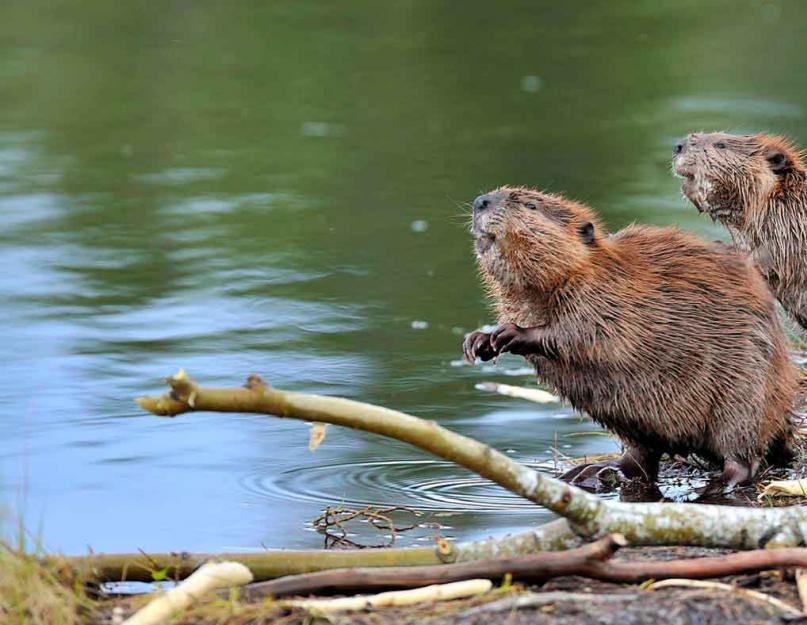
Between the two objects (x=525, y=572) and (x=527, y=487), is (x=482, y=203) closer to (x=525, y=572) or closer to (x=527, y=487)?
(x=527, y=487)

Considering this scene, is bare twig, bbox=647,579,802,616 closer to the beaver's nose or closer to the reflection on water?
the reflection on water

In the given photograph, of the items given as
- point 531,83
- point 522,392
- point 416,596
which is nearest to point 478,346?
point 416,596

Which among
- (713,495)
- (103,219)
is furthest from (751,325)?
(103,219)

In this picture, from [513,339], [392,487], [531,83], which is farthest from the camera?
[531,83]

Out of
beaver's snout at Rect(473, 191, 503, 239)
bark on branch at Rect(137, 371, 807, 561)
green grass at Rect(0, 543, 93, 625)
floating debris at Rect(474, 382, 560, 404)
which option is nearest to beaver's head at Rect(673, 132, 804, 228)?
beaver's snout at Rect(473, 191, 503, 239)

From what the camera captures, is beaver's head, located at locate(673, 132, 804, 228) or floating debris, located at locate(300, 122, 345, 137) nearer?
beaver's head, located at locate(673, 132, 804, 228)

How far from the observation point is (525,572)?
3109 millimetres

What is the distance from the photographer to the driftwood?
3.11 meters

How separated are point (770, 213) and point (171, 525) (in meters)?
1.96

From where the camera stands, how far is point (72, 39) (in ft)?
44.1

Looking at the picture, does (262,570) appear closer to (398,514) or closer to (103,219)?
(398,514)

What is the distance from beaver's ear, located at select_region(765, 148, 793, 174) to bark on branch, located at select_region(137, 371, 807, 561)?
1677 mm

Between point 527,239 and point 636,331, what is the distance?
1.25ft

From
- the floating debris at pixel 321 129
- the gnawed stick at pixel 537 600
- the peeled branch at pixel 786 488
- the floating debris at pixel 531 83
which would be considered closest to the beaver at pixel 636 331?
the peeled branch at pixel 786 488
